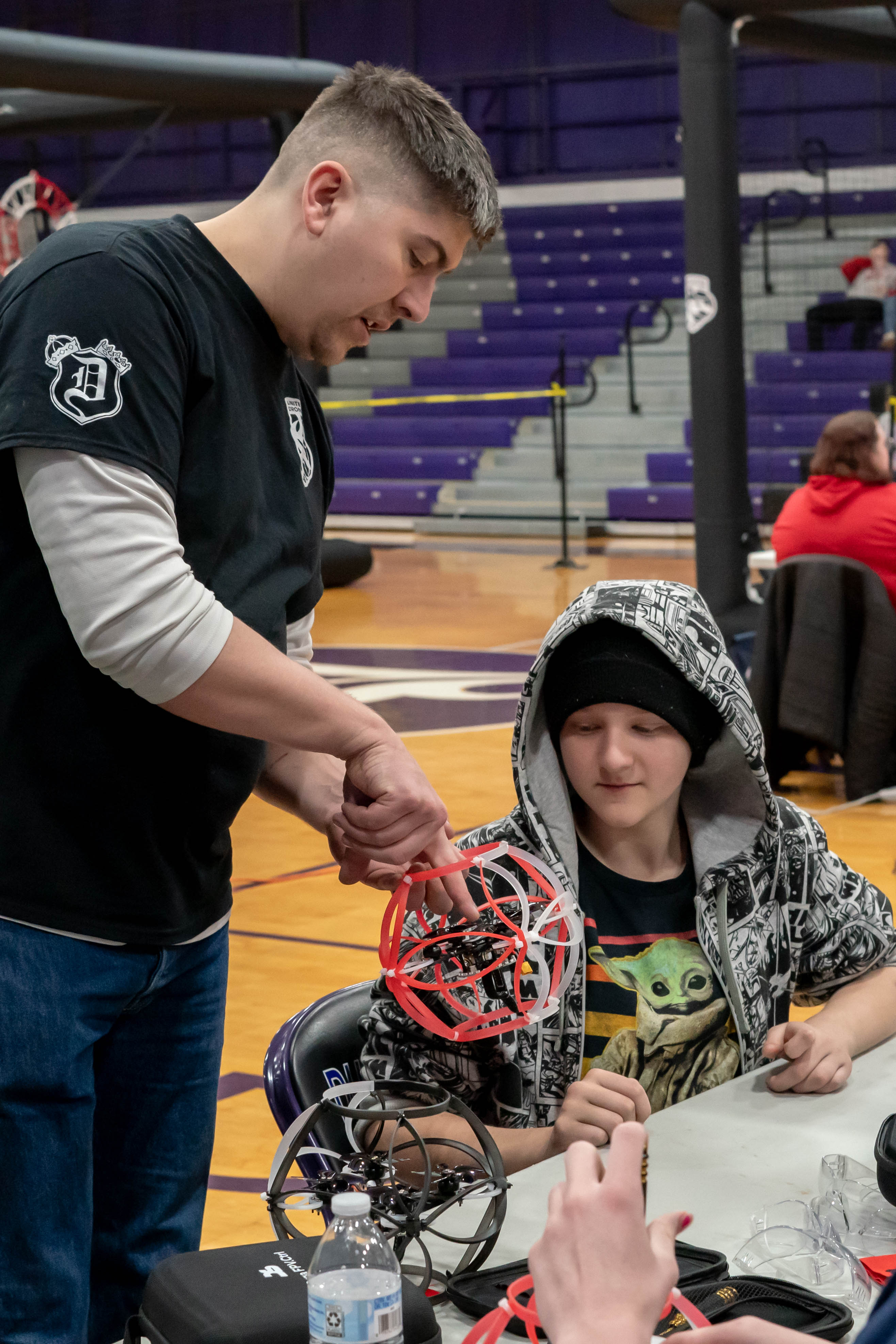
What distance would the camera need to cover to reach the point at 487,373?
15.7 metres

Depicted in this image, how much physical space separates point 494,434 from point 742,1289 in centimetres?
1386

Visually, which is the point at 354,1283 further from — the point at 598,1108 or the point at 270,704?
the point at 598,1108

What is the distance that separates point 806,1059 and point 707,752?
43 centimetres

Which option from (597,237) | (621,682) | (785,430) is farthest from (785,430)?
(621,682)

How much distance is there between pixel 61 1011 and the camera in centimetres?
154

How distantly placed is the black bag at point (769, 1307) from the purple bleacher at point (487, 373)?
45.3 ft

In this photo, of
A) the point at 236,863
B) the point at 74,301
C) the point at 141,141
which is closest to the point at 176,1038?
the point at 74,301

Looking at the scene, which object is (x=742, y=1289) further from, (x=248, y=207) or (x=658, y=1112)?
(x=248, y=207)

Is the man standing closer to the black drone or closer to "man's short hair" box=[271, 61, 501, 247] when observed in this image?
"man's short hair" box=[271, 61, 501, 247]

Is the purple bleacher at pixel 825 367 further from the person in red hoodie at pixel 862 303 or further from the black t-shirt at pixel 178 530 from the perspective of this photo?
the black t-shirt at pixel 178 530

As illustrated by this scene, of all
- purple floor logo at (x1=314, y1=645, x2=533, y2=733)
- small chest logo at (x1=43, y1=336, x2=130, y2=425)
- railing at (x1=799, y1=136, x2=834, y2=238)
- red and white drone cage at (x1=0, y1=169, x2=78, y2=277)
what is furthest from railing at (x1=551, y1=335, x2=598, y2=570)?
small chest logo at (x1=43, y1=336, x2=130, y2=425)

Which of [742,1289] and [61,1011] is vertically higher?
[61,1011]

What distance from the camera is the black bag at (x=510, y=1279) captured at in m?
1.35

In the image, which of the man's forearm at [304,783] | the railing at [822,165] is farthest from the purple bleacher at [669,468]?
the man's forearm at [304,783]
